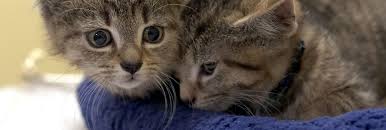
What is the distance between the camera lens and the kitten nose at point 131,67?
0.98m

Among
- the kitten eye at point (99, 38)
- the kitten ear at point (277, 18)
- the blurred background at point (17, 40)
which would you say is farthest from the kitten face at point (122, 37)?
the blurred background at point (17, 40)

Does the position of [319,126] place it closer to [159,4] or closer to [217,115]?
[217,115]

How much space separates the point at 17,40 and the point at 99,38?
1244 millimetres

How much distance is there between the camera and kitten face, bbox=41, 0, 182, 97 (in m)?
0.99

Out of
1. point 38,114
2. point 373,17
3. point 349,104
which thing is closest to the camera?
point 349,104

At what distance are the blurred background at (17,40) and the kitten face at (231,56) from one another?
1.10m

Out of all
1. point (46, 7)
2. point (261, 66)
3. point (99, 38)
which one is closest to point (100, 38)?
point (99, 38)

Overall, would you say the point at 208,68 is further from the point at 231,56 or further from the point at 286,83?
the point at 286,83

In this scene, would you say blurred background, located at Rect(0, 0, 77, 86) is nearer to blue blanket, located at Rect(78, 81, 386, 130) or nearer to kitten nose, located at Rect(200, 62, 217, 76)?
blue blanket, located at Rect(78, 81, 386, 130)

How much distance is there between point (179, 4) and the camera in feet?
3.39

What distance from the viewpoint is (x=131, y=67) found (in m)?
0.98

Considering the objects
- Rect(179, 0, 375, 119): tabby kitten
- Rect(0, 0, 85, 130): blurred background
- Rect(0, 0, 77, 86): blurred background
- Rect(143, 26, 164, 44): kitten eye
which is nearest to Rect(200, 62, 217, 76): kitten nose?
Rect(179, 0, 375, 119): tabby kitten

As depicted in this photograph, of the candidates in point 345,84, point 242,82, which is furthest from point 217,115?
point 345,84

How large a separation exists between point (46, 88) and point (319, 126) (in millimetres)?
1146
